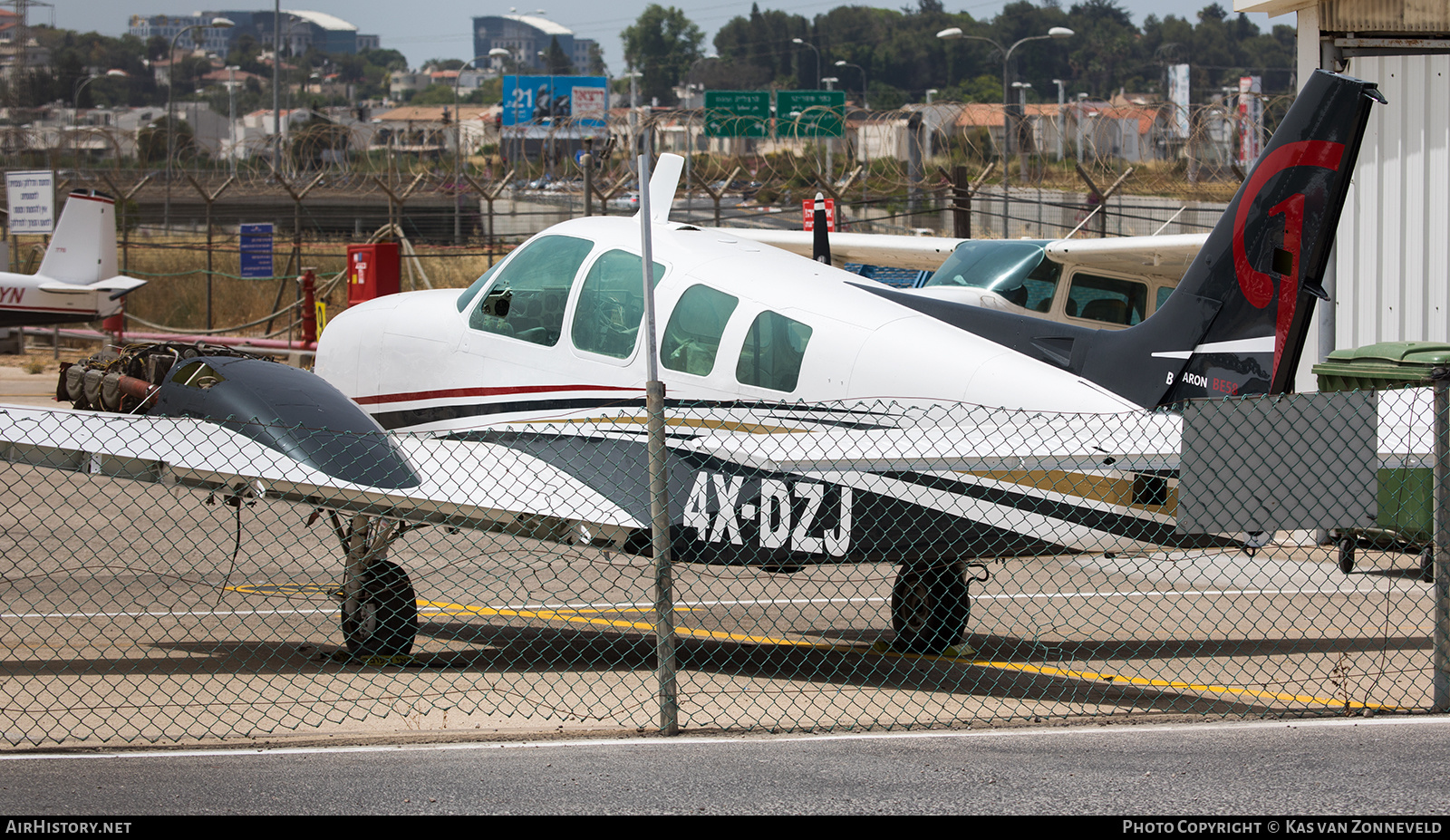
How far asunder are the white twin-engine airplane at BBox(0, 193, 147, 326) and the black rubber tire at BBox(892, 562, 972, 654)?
19094mm

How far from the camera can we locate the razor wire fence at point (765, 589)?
5.83m

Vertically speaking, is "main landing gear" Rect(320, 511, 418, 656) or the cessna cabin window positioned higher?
the cessna cabin window

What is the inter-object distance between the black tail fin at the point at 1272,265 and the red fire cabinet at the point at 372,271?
14.7 m

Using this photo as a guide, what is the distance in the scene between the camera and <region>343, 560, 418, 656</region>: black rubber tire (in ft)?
23.8

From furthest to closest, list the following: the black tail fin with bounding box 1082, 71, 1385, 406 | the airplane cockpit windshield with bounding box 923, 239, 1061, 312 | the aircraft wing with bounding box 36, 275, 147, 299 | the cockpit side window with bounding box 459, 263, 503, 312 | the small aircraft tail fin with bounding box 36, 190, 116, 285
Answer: the small aircraft tail fin with bounding box 36, 190, 116, 285 < the aircraft wing with bounding box 36, 275, 147, 299 < the airplane cockpit windshield with bounding box 923, 239, 1061, 312 < the cockpit side window with bounding box 459, 263, 503, 312 < the black tail fin with bounding box 1082, 71, 1385, 406

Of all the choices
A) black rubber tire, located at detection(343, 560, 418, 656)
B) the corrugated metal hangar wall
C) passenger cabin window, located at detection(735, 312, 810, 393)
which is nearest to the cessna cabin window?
passenger cabin window, located at detection(735, 312, 810, 393)

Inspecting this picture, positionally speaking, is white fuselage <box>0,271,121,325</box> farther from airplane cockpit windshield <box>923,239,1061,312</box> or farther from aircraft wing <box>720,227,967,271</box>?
airplane cockpit windshield <box>923,239,1061,312</box>

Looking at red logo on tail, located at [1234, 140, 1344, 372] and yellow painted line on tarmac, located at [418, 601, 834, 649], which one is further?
yellow painted line on tarmac, located at [418, 601, 834, 649]

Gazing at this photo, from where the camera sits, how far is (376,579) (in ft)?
23.8
